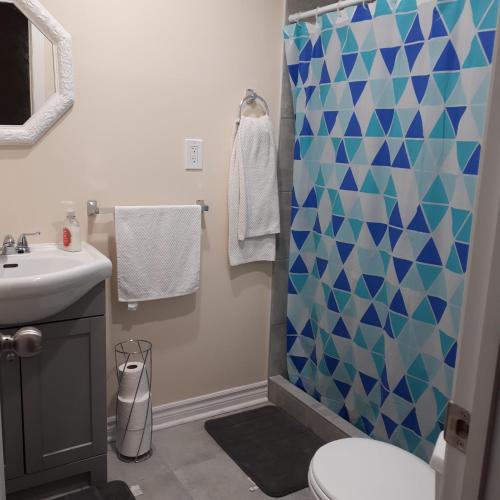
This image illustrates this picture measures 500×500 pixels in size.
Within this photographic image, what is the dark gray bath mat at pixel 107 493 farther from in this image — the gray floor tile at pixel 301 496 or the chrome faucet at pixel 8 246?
the chrome faucet at pixel 8 246

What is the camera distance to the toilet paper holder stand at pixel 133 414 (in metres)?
2.11

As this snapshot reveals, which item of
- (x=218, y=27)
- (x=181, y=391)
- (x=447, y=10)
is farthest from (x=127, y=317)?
(x=447, y=10)

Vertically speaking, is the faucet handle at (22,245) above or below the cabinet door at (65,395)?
above

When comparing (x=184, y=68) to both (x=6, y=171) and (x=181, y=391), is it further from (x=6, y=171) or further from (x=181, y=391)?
(x=181, y=391)

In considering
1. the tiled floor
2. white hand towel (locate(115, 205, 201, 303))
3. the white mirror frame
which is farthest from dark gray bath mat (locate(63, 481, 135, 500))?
the white mirror frame

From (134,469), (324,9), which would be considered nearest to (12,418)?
(134,469)

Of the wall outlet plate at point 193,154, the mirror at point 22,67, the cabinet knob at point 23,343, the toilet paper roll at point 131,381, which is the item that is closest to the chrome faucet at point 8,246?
the mirror at point 22,67

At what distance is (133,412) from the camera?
6.89 feet

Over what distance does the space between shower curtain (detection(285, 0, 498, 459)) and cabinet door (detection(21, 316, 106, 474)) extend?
1021 millimetres

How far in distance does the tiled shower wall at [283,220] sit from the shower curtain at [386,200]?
3.9 inches

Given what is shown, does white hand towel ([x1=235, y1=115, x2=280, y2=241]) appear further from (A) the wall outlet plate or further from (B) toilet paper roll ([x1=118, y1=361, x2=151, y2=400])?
(B) toilet paper roll ([x1=118, y1=361, x2=151, y2=400])

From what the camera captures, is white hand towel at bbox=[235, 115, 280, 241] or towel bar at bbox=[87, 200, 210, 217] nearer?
towel bar at bbox=[87, 200, 210, 217]

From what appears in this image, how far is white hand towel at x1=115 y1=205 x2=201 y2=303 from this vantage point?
6.88 feet

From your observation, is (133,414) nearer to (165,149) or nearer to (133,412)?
(133,412)
